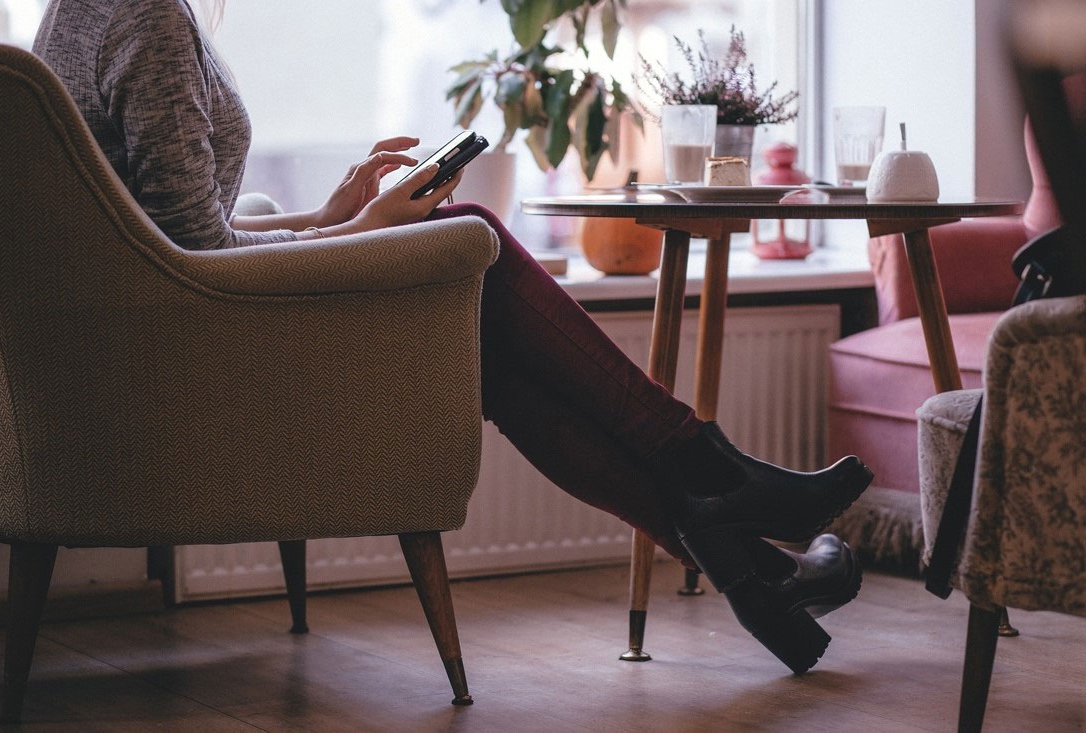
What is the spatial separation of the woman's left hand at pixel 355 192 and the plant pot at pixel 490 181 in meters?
0.55

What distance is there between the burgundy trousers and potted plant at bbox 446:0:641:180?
2.81 feet

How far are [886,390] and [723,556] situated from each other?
863mm

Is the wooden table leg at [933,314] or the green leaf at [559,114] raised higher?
the green leaf at [559,114]

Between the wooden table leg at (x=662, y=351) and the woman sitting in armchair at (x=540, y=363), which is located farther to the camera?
the wooden table leg at (x=662, y=351)

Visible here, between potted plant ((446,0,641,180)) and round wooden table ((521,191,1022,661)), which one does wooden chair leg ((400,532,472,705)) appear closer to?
round wooden table ((521,191,1022,661))

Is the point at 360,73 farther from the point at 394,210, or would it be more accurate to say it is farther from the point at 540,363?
the point at 540,363

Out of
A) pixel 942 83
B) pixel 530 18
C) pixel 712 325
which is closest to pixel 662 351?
pixel 712 325

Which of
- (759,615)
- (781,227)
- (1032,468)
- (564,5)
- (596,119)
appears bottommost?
(759,615)

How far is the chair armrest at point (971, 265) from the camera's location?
259 cm

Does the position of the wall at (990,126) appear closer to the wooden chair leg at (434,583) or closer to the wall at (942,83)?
the wall at (942,83)

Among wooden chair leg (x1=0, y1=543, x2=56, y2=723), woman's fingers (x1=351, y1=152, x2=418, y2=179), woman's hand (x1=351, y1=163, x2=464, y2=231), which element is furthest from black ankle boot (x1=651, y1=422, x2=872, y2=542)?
wooden chair leg (x1=0, y1=543, x2=56, y2=723)

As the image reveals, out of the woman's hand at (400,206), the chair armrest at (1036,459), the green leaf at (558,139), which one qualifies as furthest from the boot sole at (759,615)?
the green leaf at (558,139)

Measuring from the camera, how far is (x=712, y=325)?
225 centimetres

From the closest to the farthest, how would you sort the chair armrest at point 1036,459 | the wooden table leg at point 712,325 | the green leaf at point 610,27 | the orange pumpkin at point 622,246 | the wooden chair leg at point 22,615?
the chair armrest at point 1036,459 < the wooden chair leg at point 22,615 < the wooden table leg at point 712,325 < the orange pumpkin at point 622,246 < the green leaf at point 610,27
